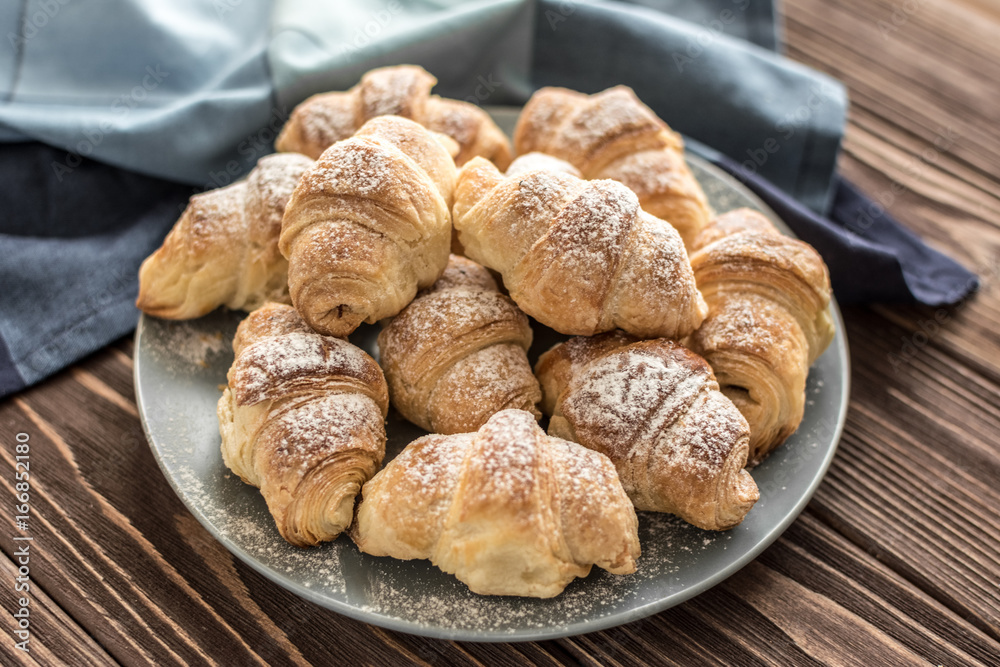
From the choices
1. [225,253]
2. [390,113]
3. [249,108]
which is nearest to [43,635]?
[225,253]

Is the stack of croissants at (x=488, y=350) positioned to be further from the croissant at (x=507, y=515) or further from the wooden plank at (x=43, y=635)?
the wooden plank at (x=43, y=635)

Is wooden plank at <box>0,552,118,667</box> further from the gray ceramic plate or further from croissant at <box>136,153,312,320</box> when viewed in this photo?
croissant at <box>136,153,312,320</box>

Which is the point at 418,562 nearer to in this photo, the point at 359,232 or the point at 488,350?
the point at 488,350

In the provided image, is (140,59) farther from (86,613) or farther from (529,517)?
(529,517)

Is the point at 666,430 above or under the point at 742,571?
above

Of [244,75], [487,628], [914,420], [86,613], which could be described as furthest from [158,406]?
[914,420]

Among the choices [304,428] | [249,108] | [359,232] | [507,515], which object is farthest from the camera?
[249,108]
